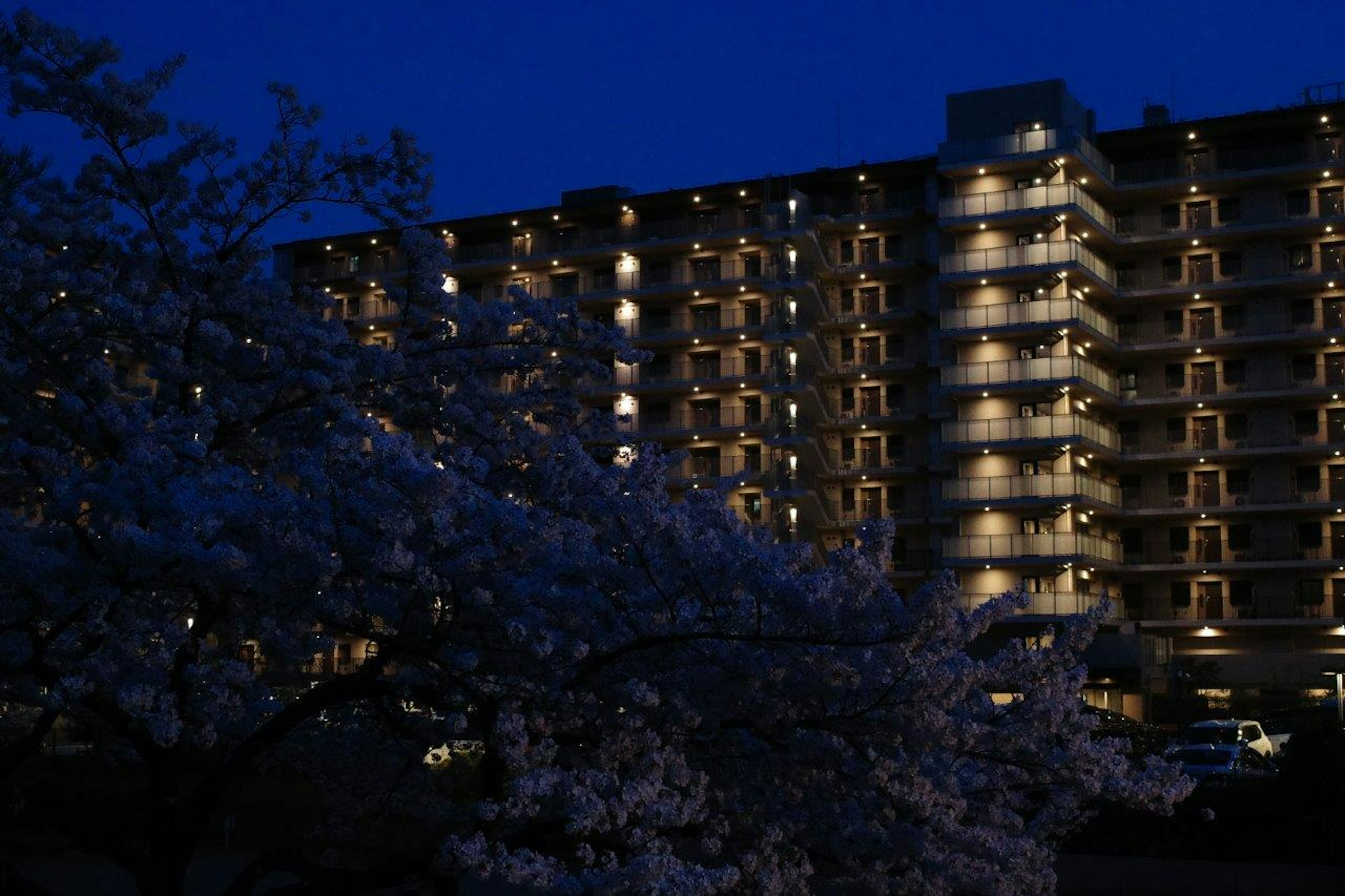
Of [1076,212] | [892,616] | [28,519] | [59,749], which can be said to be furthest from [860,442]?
[892,616]

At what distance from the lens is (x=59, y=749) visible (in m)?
46.4

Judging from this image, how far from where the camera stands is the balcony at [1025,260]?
2704 inches

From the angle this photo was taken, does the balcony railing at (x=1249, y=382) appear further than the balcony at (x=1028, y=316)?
Yes

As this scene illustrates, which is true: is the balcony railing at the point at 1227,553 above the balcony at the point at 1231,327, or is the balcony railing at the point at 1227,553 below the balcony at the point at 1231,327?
below

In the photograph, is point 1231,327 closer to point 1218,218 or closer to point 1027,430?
point 1218,218

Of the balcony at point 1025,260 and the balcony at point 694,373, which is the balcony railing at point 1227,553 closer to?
the balcony at point 1025,260

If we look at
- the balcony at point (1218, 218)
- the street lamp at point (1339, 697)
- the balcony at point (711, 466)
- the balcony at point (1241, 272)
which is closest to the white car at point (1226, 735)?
the street lamp at point (1339, 697)

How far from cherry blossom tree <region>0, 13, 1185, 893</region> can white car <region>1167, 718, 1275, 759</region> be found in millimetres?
26480

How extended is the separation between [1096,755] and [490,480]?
222 inches

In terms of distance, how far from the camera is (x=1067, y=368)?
67.9m

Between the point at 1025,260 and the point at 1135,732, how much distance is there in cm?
3537

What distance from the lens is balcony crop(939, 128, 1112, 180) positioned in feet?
228

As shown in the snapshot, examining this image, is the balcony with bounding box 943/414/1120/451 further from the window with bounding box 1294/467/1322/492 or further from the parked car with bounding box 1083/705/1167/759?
the parked car with bounding box 1083/705/1167/759

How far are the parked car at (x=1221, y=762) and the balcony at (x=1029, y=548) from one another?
29129mm
